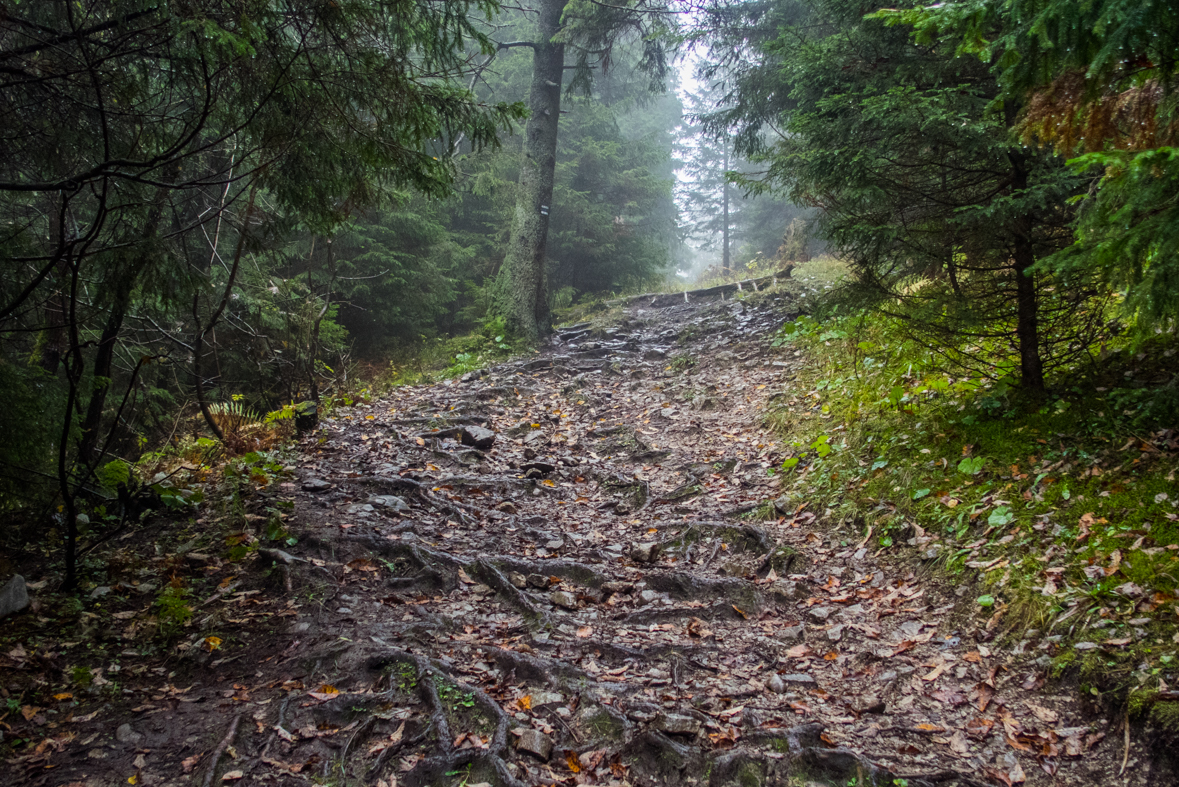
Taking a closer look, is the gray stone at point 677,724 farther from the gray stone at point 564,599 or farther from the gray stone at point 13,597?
the gray stone at point 13,597

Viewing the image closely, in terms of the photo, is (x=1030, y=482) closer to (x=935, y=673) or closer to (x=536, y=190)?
(x=935, y=673)

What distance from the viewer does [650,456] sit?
7719mm

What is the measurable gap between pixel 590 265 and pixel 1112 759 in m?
18.2

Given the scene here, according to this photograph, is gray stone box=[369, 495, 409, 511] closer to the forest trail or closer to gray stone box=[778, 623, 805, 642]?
the forest trail

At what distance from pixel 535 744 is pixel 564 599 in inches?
64.1

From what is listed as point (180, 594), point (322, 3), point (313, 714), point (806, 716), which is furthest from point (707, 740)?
point (322, 3)

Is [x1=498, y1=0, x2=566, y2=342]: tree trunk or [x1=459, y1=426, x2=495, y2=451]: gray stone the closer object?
[x1=459, y1=426, x2=495, y2=451]: gray stone

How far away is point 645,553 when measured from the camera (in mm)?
5379

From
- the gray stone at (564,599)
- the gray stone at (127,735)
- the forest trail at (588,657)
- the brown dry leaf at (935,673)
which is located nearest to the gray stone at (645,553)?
the forest trail at (588,657)

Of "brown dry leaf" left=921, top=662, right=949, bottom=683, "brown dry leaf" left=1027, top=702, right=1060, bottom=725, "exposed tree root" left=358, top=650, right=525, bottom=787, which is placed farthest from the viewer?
"brown dry leaf" left=921, top=662, right=949, bottom=683

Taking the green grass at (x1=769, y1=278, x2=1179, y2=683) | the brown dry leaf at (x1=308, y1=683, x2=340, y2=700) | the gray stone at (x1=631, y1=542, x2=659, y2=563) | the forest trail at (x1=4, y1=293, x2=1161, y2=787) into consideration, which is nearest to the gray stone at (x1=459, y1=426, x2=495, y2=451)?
the forest trail at (x1=4, y1=293, x2=1161, y2=787)

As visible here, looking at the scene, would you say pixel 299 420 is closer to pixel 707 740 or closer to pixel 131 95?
pixel 131 95

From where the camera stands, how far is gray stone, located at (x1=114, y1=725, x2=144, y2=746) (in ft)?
9.41

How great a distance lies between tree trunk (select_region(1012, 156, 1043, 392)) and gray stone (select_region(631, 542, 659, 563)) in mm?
3525
